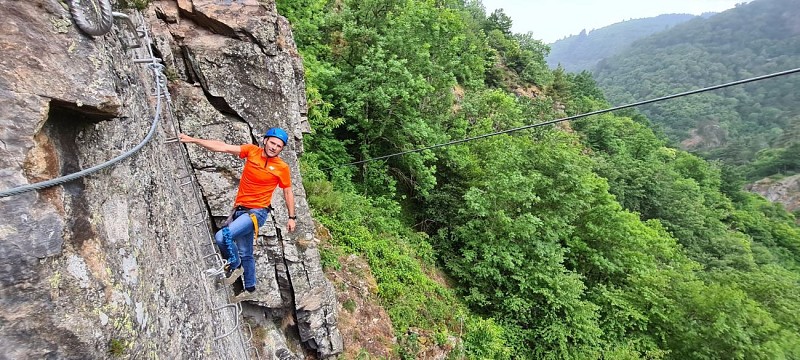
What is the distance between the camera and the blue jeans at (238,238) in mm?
4219

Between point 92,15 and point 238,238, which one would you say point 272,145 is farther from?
point 92,15

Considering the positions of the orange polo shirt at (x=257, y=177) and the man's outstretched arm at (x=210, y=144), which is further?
the orange polo shirt at (x=257, y=177)

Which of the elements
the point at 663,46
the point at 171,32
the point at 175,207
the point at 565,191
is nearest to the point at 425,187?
the point at 565,191

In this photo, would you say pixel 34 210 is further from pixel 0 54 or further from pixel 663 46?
pixel 663 46

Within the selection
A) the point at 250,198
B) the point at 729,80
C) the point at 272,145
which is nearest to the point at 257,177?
the point at 250,198

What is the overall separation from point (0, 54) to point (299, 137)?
4667 millimetres

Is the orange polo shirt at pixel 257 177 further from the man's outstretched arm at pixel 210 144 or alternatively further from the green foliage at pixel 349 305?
the green foliage at pixel 349 305

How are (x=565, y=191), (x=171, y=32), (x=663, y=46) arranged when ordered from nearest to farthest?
(x=171, y=32) < (x=565, y=191) < (x=663, y=46)

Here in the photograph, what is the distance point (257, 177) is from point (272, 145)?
41 cm

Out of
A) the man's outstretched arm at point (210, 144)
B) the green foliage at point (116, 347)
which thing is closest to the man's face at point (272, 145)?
the man's outstretched arm at point (210, 144)

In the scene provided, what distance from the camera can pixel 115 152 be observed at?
2564mm

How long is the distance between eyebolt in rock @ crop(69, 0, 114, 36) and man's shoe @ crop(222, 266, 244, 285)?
2687 millimetres

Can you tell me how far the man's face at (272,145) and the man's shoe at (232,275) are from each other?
4.37ft

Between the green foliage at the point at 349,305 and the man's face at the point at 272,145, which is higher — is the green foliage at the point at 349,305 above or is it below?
below
